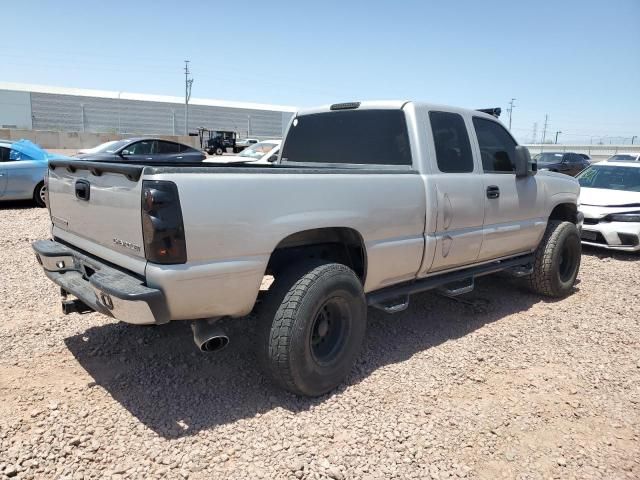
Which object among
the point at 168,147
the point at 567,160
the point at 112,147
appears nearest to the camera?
the point at 112,147

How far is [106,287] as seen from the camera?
2.64 m

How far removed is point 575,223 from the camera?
5.98m

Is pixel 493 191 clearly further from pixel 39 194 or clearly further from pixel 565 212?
pixel 39 194

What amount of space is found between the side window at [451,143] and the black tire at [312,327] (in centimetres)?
144

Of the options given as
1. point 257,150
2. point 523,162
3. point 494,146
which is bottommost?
point 257,150

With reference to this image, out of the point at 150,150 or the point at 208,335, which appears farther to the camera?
the point at 150,150

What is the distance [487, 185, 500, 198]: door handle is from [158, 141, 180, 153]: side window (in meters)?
12.3

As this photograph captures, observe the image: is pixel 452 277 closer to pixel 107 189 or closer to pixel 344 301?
pixel 344 301

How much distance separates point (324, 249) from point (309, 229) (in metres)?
0.54

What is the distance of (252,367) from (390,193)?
163 cm

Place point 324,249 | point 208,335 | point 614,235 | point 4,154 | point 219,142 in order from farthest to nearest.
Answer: point 219,142 < point 4,154 < point 614,235 < point 324,249 < point 208,335

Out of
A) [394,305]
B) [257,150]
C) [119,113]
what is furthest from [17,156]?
[119,113]

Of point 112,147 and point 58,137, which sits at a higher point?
point 112,147

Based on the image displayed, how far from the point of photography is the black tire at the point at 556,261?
5.40m
